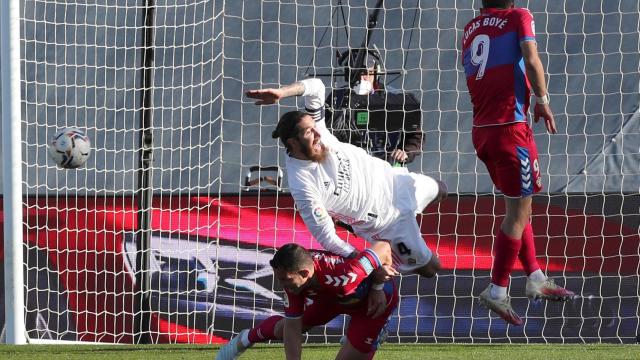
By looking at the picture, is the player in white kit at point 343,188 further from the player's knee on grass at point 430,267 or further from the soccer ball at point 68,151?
the soccer ball at point 68,151

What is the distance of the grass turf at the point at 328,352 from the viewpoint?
6.49 m

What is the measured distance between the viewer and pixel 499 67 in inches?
215

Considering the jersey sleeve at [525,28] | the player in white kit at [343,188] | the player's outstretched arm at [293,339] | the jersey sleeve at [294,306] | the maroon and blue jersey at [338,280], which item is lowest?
the player's outstretched arm at [293,339]

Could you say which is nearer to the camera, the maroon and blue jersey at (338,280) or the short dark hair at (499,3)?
the maroon and blue jersey at (338,280)

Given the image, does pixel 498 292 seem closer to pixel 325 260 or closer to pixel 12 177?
pixel 325 260

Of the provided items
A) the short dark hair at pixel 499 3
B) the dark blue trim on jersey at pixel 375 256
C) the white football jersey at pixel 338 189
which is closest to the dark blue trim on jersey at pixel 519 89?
the short dark hair at pixel 499 3

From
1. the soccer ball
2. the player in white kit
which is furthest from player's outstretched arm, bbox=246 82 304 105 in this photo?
the soccer ball

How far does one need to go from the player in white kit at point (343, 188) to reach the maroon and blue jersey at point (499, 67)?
0.62m

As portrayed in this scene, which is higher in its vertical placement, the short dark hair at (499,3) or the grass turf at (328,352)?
the short dark hair at (499,3)

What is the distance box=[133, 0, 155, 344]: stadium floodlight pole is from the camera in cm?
792

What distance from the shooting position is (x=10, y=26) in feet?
24.6

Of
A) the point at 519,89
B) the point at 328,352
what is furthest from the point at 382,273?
the point at 328,352

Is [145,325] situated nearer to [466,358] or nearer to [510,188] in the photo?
[466,358]

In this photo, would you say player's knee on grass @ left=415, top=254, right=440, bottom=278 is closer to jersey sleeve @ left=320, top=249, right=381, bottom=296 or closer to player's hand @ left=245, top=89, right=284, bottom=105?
jersey sleeve @ left=320, top=249, right=381, bottom=296
